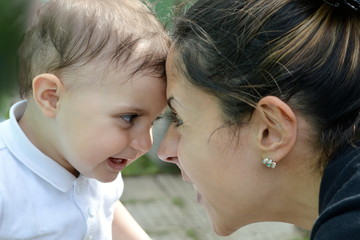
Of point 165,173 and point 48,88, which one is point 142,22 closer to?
point 48,88

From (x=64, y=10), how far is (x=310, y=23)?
0.74 m

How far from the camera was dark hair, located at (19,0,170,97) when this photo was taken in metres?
1.88

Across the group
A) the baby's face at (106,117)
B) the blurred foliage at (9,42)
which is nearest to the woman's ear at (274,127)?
the baby's face at (106,117)

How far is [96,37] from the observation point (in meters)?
1.88

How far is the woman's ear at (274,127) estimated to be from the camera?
1.63m

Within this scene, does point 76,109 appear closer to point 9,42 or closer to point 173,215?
point 9,42

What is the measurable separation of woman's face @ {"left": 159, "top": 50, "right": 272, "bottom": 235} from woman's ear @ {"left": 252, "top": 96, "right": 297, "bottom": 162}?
0.11 ft

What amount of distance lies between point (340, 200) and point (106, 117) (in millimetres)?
733

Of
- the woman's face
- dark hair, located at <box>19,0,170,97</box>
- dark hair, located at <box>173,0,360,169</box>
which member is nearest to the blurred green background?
dark hair, located at <box>19,0,170,97</box>

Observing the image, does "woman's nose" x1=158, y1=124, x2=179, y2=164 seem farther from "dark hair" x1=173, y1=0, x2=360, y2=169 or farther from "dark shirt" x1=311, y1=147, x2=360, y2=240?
"dark shirt" x1=311, y1=147, x2=360, y2=240

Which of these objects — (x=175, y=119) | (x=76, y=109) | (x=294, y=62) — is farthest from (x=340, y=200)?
(x=76, y=109)

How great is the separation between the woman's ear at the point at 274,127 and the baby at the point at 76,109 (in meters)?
0.38

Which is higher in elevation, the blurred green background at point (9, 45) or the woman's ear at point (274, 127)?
the woman's ear at point (274, 127)

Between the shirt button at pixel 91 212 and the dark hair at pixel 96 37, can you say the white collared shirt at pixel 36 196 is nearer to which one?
the shirt button at pixel 91 212
